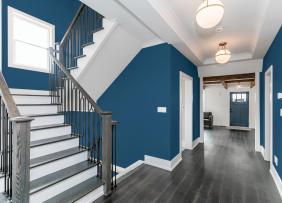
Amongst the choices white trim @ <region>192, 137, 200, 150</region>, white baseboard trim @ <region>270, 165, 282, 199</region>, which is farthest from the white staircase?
white trim @ <region>192, 137, 200, 150</region>

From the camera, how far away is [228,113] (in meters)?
9.65

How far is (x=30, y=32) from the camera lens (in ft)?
13.9

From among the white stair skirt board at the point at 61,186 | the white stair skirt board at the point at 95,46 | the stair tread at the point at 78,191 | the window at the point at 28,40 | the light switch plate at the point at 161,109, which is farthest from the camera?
the window at the point at 28,40

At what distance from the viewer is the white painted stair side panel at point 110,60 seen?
3.26m

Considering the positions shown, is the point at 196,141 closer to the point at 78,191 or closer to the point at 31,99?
the point at 78,191

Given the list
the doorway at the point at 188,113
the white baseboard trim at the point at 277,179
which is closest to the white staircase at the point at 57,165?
the white baseboard trim at the point at 277,179

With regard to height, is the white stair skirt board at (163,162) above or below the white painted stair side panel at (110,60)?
below

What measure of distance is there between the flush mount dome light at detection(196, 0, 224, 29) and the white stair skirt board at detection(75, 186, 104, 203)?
8.73ft

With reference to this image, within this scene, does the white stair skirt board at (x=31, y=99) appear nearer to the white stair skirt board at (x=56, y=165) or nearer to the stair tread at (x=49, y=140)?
the stair tread at (x=49, y=140)

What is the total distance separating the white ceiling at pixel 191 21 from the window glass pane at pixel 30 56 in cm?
294

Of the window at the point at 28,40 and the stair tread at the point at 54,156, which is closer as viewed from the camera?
the stair tread at the point at 54,156

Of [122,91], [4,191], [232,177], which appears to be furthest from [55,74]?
[232,177]

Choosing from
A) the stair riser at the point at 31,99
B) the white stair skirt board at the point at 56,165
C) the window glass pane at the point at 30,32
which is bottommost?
the white stair skirt board at the point at 56,165

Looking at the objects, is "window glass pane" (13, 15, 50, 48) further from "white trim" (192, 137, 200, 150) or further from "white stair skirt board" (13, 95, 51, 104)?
"white trim" (192, 137, 200, 150)
